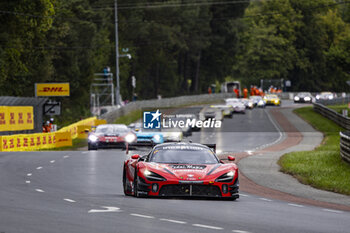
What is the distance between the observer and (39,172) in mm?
23844

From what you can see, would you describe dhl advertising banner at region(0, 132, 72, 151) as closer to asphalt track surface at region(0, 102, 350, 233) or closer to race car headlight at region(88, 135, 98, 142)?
race car headlight at region(88, 135, 98, 142)

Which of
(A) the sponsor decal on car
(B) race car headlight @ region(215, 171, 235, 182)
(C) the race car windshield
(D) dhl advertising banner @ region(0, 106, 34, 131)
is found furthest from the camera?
(D) dhl advertising banner @ region(0, 106, 34, 131)

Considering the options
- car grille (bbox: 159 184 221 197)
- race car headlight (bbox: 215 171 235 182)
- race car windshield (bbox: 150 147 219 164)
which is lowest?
car grille (bbox: 159 184 221 197)

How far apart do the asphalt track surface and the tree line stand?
109 ft

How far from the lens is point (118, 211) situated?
42.8 ft

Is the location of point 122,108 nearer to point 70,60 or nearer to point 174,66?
point 70,60

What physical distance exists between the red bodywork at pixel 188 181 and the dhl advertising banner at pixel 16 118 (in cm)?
2776

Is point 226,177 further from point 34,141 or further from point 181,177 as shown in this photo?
point 34,141

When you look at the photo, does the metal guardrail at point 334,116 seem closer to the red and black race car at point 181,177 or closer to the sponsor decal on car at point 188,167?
the red and black race car at point 181,177

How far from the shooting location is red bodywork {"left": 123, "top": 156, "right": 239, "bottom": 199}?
1495 centimetres

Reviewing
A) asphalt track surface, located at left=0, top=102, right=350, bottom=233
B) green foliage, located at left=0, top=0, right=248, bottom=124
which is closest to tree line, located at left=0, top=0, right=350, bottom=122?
green foliage, located at left=0, top=0, right=248, bottom=124

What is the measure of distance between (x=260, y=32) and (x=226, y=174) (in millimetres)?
126873

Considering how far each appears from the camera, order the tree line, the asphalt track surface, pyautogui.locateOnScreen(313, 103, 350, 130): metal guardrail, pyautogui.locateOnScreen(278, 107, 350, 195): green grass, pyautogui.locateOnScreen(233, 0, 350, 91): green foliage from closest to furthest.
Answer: the asphalt track surface, pyautogui.locateOnScreen(278, 107, 350, 195): green grass, pyautogui.locateOnScreen(313, 103, 350, 130): metal guardrail, the tree line, pyautogui.locateOnScreen(233, 0, 350, 91): green foliage

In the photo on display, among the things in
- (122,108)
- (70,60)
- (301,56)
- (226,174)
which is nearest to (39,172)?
(226,174)
